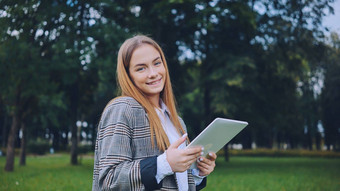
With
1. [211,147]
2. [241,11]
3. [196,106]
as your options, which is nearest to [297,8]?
[241,11]

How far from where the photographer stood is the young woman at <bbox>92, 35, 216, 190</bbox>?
1.75 m

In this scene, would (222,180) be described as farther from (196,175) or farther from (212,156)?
(212,156)

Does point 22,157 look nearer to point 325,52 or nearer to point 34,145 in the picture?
point 325,52

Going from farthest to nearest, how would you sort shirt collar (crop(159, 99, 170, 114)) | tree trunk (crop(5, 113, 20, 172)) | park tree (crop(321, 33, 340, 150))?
park tree (crop(321, 33, 340, 150))
tree trunk (crop(5, 113, 20, 172))
shirt collar (crop(159, 99, 170, 114))

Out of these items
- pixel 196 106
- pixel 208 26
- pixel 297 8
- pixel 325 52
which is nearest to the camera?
pixel 208 26

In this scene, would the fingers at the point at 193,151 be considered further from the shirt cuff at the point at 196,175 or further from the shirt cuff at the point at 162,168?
the shirt cuff at the point at 196,175

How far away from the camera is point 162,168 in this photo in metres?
1.76

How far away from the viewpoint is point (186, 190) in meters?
2.04

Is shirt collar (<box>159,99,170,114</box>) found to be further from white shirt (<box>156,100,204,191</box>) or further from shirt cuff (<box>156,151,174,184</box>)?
shirt cuff (<box>156,151,174,184</box>)

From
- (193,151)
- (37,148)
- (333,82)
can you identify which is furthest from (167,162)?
(37,148)

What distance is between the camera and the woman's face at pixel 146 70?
2.13 m

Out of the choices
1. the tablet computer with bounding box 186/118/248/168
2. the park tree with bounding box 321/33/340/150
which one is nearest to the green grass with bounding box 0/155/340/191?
the tablet computer with bounding box 186/118/248/168

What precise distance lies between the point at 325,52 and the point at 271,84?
108 inches

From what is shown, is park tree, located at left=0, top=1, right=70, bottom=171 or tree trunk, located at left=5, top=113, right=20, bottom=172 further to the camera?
tree trunk, located at left=5, top=113, right=20, bottom=172
